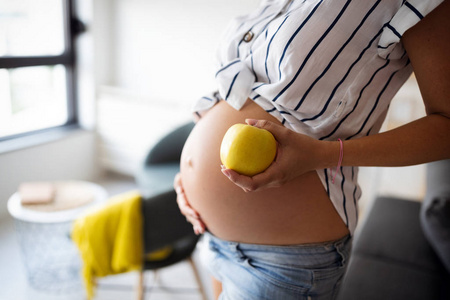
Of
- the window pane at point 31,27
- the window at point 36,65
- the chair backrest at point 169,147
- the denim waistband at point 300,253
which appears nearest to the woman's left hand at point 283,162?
the denim waistband at point 300,253

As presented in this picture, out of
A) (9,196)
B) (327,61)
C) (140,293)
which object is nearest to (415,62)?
(327,61)

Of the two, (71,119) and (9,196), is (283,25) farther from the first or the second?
(71,119)

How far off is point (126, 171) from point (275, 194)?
277 centimetres

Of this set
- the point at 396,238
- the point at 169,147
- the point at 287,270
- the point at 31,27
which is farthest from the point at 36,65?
the point at 287,270

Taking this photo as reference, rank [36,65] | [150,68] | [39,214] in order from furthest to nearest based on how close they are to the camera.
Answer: [150,68] → [36,65] → [39,214]

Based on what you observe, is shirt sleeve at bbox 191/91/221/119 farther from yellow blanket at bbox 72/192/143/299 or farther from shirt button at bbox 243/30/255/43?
yellow blanket at bbox 72/192/143/299

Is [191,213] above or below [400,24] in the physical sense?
below

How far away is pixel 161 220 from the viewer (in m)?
1.44

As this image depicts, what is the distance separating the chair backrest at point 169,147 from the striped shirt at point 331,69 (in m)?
1.62

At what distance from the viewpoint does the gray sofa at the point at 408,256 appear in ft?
4.00

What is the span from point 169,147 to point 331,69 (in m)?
1.80

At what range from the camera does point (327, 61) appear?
644 mm

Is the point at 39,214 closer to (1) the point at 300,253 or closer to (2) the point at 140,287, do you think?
(2) the point at 140,287

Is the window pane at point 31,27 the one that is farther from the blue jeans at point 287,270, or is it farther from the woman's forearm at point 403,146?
the woman's forearm at point 403,146
